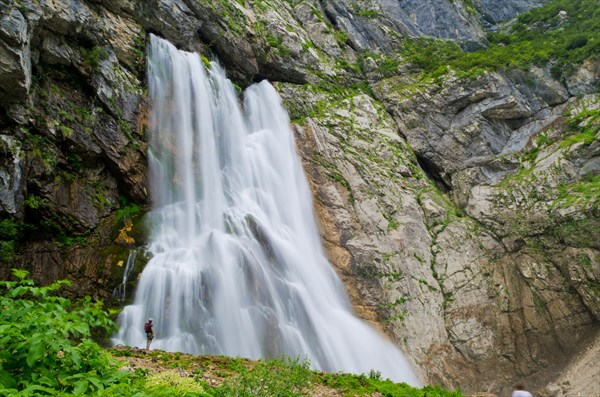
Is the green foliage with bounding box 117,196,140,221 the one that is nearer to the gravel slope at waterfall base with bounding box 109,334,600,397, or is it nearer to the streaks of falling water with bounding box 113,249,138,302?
the streaks of falling water with bounding box 113,249,138,302

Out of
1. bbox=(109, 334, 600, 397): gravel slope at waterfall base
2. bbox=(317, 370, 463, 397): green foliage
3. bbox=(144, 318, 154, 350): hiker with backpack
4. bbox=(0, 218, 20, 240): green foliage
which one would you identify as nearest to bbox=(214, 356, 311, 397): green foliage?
bbox=(109, 334, 600, 397): gravel slope at waterfall base

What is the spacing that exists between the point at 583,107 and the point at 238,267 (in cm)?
2405

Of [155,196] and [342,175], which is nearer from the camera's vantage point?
[155,196]

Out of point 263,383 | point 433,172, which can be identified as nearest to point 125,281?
point 263,383

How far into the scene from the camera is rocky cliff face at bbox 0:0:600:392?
1452 cm

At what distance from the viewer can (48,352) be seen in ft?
11.7

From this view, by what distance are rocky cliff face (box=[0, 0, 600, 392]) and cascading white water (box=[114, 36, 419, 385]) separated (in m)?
1.05

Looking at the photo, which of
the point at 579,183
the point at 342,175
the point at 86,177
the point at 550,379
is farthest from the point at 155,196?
the point at 579,183

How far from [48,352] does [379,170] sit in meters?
21.7

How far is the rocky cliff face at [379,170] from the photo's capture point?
14.5 meters

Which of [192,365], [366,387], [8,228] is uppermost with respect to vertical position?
[8,228]

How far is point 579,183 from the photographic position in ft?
72.3

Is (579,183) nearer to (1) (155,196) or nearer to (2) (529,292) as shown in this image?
(2) (529,292)

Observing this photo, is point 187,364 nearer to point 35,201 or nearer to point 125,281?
point 125,281
